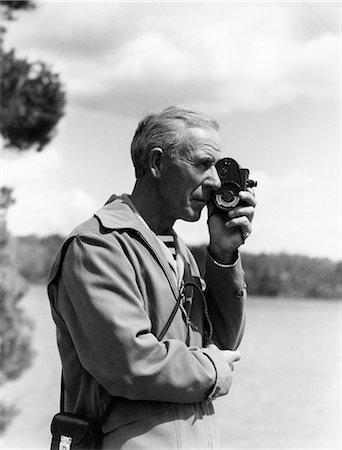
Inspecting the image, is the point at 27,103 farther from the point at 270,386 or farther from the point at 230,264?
the point at 270,386

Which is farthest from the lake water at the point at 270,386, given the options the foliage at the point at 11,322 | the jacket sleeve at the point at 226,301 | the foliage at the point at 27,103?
the jacket sleeve at the point at 226,301

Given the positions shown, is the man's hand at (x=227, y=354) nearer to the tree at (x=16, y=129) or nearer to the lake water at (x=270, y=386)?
the tree at (x=16, y=129)

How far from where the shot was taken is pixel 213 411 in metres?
1.59

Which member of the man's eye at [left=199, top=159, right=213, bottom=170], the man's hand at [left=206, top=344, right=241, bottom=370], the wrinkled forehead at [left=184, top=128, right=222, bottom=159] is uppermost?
the wrinkled forehead at [left=184, top=128, right=222, bottom=159]

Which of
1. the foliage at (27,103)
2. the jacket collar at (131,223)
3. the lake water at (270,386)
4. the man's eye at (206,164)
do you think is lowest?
the lake water at (270,386)

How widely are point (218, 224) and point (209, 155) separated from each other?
0.15 meters

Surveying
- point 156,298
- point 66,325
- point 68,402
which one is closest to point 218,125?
point 156,298

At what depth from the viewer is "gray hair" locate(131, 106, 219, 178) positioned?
1.55 meters

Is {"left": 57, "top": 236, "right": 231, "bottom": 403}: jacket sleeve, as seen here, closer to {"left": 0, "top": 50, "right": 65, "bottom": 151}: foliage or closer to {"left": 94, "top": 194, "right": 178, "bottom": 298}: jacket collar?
{"left": 94, "top": 194, "right": 178, "bottom": 298}: jacket collar

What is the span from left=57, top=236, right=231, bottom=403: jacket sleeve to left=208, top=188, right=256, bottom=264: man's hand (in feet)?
0.77

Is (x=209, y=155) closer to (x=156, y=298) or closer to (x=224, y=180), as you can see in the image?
(x=224, y=180)

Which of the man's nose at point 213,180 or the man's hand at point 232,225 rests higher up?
the man's nose at point 213,180

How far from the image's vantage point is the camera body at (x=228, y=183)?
159 cm

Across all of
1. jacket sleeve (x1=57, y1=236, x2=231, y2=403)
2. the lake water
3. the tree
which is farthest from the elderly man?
the lake water
